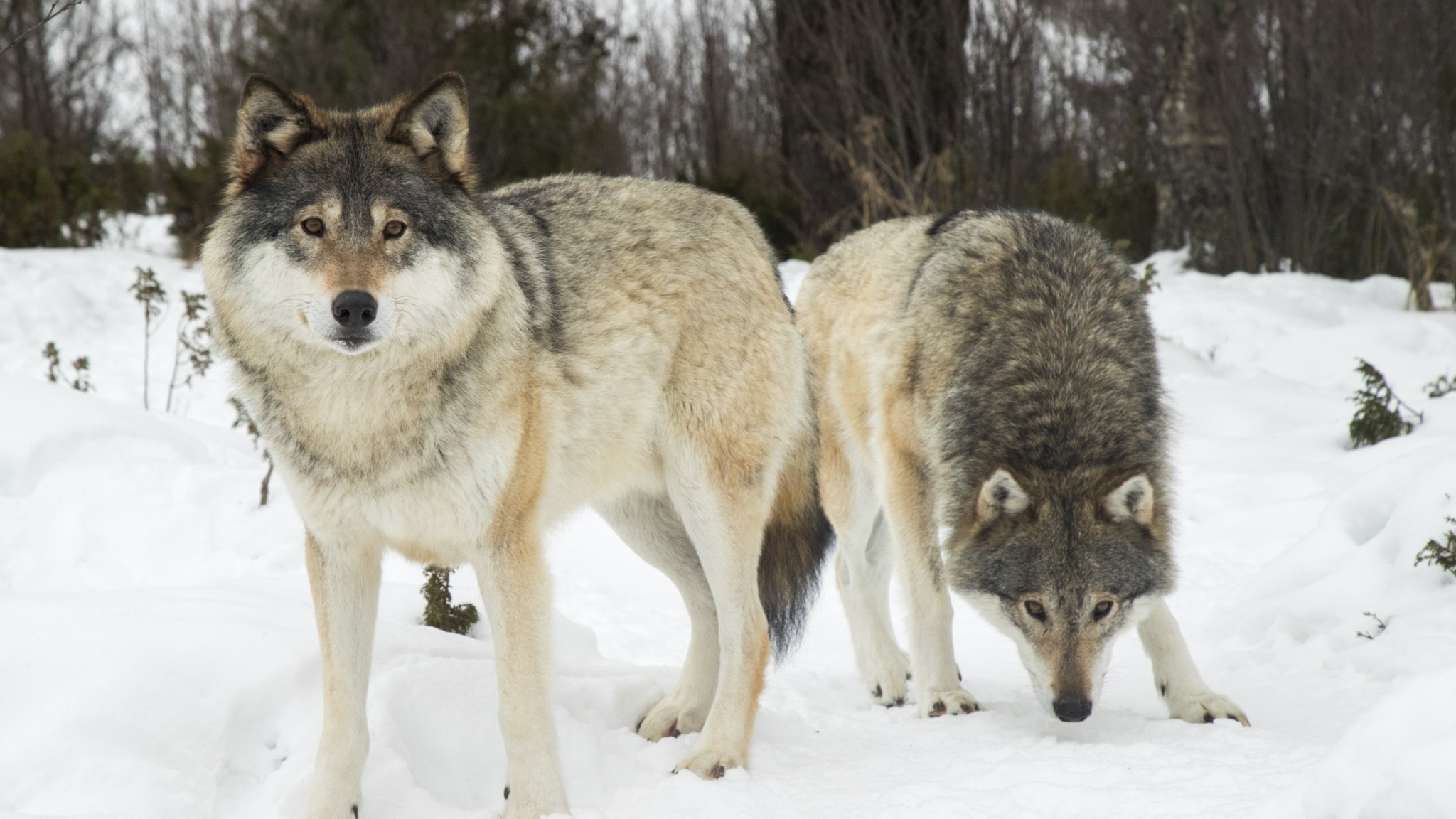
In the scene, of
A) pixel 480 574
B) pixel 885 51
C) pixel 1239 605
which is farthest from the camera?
pixel 885 51

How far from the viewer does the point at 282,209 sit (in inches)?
114

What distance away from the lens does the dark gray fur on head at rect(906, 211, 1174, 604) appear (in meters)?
3.85

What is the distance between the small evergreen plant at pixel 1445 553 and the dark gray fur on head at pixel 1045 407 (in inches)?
37.6

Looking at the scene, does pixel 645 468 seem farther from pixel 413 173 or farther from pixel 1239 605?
pixel 1239 605

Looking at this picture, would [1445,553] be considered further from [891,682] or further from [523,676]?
[523,676]

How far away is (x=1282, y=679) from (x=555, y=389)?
9.25ft

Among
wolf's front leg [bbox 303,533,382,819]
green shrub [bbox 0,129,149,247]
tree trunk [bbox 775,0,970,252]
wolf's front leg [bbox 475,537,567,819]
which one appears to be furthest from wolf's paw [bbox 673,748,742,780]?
green shrub [bbox 0,129,149,247]

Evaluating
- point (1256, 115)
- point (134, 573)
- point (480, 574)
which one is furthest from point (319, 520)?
point (1256, 115)

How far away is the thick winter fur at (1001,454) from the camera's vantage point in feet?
12.5

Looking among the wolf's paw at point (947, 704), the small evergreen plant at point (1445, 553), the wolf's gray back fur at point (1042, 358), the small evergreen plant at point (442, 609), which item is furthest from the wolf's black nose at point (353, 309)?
the small evergreen plant at point (1445, 553)

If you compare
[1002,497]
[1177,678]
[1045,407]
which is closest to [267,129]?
[1002,497]

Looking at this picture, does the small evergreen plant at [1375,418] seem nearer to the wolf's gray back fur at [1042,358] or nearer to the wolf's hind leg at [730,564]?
the wolf's gray back fur at [1042,358]

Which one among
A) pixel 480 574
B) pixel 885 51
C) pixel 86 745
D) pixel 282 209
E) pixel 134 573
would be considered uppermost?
pixel 885 51

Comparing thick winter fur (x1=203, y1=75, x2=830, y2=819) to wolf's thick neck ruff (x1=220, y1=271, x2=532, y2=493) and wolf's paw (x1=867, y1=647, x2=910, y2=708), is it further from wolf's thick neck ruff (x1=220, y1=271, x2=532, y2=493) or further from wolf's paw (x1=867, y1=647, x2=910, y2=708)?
wolf's paw (x1=867, y1=647, x2=910, y2=708)
